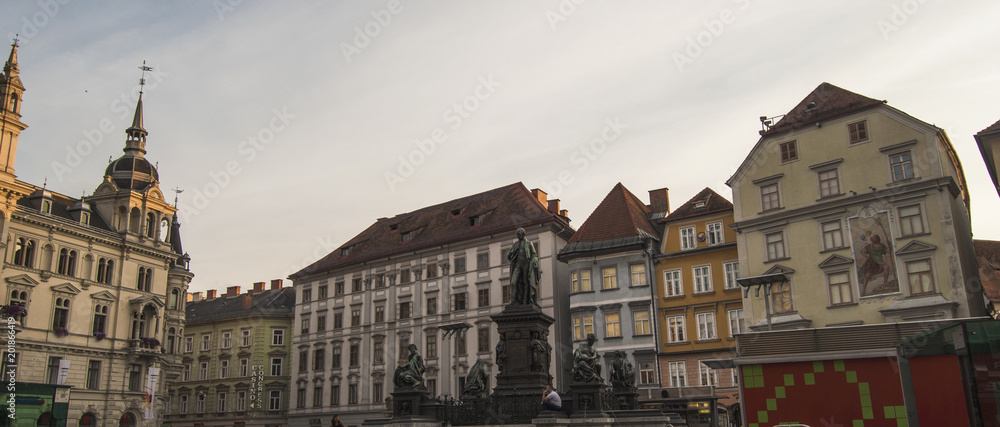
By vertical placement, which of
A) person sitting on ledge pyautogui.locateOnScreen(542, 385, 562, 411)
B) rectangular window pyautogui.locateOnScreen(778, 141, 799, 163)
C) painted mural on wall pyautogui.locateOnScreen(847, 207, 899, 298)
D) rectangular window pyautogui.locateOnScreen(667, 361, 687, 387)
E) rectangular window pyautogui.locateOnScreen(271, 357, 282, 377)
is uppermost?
rectangular window pyautogui.locateOnScreen(778, 141, 799, 163)

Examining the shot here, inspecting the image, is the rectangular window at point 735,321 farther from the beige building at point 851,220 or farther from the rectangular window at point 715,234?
the rectangular window at point 715,234

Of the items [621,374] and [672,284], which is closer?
[621,374]

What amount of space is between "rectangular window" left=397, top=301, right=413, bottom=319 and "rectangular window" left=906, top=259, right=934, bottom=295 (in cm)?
2834

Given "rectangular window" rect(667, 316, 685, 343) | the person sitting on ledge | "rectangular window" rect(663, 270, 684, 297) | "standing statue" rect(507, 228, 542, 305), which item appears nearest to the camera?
the person sitting on ledge

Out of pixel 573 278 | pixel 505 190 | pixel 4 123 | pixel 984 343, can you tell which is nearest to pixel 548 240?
pixel 573 278

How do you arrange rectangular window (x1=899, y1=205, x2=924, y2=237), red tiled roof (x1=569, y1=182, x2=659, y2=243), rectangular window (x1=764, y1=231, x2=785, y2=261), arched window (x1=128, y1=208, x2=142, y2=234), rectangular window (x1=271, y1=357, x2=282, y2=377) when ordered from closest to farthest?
1. rectangular window (x1=899, y1=205, x2=924, y2=237)
2. rectangular window (x1=764, y1=231, x2=785, y2=261)
3. red tiled roof (x1=569, y1=182, x2=659, y2=243)
4. arched window (x1=128, y1=208, x2=142, y2=234)
5. rectangular window (x1=271, y1=357, x2=282, y2=377)

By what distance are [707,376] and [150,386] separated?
31524 mm

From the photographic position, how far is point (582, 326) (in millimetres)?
40531

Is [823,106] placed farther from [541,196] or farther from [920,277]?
[541,196]

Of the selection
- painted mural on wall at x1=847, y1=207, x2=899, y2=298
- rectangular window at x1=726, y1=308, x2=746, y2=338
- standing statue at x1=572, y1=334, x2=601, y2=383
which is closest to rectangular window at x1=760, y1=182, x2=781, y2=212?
painted mural on wall at x1=847, y1=207, x2=899, y2=298

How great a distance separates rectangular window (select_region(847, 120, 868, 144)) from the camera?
32594 millimetres

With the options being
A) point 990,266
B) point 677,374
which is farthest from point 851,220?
point 990,266

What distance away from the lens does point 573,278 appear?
137 feet

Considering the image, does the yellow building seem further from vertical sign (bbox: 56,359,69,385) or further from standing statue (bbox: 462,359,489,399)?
vertical sign (bbox: 56,359,69,385)
